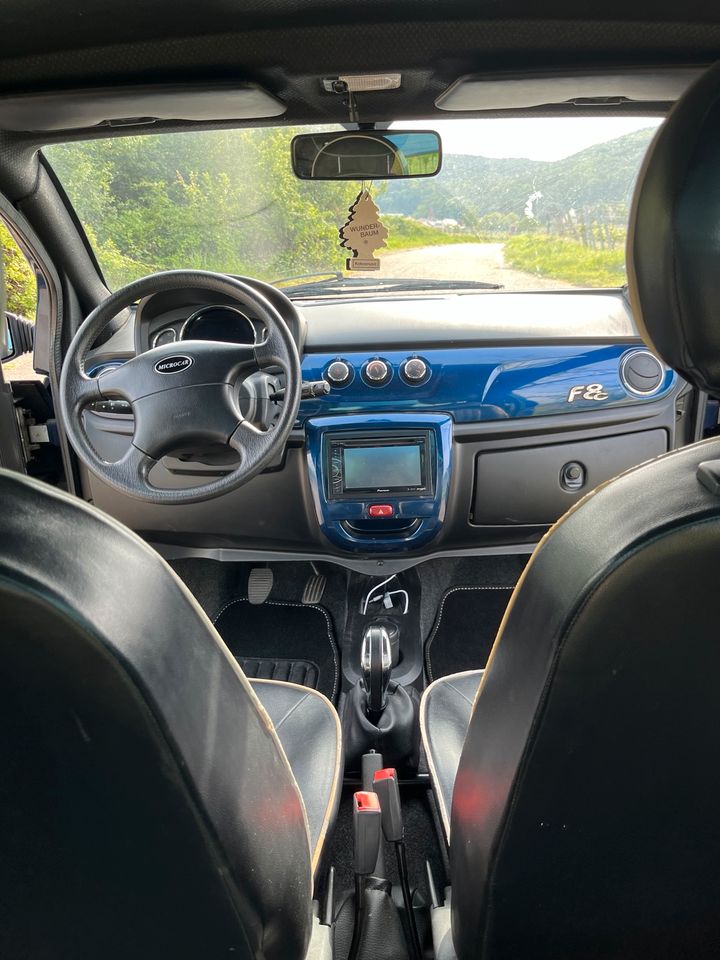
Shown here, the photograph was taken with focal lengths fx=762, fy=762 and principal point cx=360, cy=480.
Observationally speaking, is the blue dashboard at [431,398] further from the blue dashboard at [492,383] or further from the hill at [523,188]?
the hill at [523,188]

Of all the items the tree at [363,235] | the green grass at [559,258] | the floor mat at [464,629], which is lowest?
the floor mat at [464,629]

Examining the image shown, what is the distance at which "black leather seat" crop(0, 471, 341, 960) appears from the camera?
668 millimetres

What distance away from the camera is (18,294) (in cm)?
244

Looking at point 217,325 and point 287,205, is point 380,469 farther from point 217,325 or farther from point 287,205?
point 287,205

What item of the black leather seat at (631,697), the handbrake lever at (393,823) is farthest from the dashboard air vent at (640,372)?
the black leather seat at (631,697)

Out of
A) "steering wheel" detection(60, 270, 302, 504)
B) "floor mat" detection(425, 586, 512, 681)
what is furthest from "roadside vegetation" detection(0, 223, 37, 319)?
"floor mat" detection(425, 586, 512, 681)

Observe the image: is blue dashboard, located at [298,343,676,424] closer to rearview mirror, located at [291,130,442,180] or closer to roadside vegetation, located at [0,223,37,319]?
rearview mirror, located at [291,130,442,180]

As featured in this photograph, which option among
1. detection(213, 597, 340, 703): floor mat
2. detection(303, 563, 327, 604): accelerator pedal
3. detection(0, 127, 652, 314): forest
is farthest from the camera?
detection(303, 563, 327, 604): accelerator pedal

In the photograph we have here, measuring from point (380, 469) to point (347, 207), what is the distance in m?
0.83

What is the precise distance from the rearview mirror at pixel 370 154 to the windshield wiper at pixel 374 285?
20.1 inches

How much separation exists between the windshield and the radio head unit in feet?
1.64

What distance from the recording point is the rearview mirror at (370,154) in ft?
5.99

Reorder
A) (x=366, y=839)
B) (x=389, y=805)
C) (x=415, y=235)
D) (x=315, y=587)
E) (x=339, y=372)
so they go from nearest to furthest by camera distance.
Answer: (x=366, y=839) < (x=389, y=805) < (x=415, y=235) < (x=339, y=372) < (x=315, y=587)

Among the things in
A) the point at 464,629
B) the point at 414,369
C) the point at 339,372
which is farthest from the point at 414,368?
the point at 464,629
